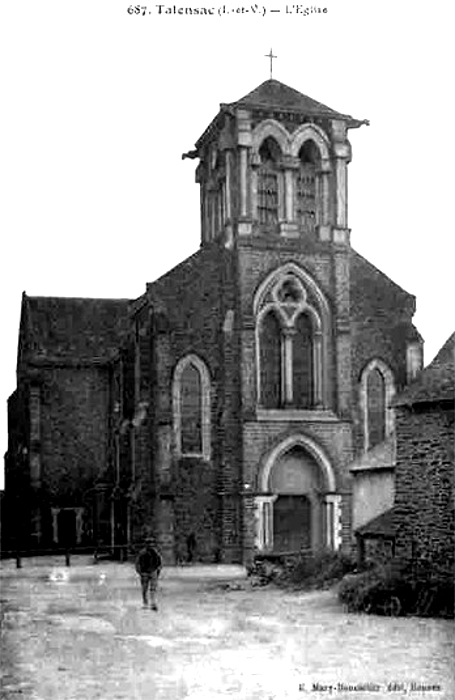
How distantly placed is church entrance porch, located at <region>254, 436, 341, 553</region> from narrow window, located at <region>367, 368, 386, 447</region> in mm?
2339

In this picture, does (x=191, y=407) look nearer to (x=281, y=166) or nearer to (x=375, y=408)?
(x=375, y=408)

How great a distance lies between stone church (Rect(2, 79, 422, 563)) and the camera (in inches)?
1436

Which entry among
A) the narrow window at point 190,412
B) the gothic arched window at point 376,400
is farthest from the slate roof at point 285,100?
the narrow window at point 190,412

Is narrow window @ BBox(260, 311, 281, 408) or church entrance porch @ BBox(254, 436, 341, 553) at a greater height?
narrow window @ BBox(260, 311, 281, 408)

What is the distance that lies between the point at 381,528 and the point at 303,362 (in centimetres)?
1301

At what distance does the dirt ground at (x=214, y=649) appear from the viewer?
13430mm

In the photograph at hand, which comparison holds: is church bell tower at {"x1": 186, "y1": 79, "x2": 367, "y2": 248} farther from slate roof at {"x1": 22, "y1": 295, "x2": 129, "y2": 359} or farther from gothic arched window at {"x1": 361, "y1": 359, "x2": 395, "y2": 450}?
→ slate roof at {"x1": 22, "y1": 295, "x2": 129, "y2": 359}

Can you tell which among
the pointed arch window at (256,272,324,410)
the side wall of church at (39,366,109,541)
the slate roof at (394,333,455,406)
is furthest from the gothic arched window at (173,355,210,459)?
the slate roof at (394,333,455,406)

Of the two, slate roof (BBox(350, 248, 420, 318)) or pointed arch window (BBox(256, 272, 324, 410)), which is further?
slate roof (BBox(350, 248, 420, 318))

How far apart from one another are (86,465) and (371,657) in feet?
110

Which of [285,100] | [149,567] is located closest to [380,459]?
[149,567]

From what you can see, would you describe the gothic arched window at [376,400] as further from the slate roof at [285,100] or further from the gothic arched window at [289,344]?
the slate roof at [285,100]

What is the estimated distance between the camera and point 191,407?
3697cm

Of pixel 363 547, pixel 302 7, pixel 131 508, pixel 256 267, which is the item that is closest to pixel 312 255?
pixel 256 267
